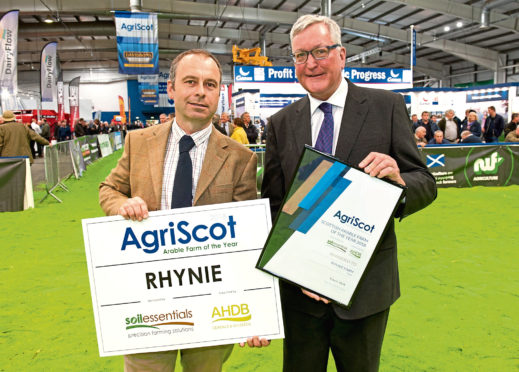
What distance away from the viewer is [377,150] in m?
1.46

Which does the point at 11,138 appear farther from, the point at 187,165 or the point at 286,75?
the point at 286,75

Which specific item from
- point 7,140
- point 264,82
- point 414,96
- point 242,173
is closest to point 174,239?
point 242,173

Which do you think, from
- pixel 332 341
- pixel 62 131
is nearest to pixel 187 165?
pixel 332 341

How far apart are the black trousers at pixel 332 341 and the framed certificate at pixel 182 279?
0.51 feet

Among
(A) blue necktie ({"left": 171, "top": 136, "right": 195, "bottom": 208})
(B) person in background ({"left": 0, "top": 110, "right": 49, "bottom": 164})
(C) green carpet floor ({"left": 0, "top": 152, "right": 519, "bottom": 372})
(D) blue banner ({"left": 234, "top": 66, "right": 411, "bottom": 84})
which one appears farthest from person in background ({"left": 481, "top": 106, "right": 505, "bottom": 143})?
(A) blue necktie ({"left": 171, "top": 136, "right": 195, "bottom": 208})

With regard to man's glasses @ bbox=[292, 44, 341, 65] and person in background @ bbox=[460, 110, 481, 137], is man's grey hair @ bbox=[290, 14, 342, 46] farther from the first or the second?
person in background @ bbox=[460, 110, 481, 137]

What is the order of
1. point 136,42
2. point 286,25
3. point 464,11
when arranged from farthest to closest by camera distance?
point 286,25, point 464,11, point 136,42

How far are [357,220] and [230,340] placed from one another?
2.22ft

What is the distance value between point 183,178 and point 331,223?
65 centimetres

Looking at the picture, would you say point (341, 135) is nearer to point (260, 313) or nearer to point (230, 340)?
point (260, 313)

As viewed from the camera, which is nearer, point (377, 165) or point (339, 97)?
point (377, 165)

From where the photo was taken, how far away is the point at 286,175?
5.18 feet

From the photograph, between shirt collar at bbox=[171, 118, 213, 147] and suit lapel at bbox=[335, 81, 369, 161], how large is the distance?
22.0 inches

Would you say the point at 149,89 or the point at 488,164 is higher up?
the point at 149,89
